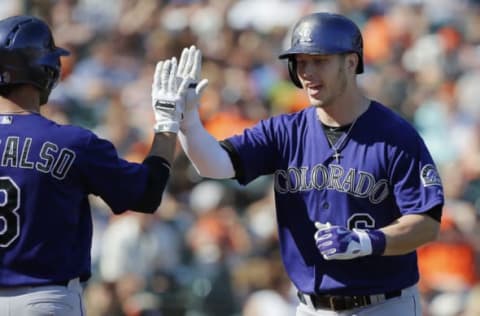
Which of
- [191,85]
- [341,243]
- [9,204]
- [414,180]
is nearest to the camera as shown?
[9,204]

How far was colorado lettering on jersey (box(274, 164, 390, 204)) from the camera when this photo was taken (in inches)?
197

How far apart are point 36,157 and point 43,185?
0.35 feet

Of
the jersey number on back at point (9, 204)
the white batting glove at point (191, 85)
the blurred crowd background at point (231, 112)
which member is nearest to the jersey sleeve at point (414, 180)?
the white batting glove at point (191, 85)

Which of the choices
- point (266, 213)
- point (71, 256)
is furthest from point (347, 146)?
point (266, 213)

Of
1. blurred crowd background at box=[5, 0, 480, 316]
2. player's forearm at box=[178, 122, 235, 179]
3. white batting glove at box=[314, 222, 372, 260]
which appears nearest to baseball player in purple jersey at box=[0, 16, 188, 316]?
player's forearm at box=[178, 122, 235, 179]

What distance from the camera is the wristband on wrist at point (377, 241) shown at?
15.8ft

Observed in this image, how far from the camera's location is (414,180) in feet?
16.4

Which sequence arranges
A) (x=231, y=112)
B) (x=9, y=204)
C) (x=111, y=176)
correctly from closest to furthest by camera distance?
1. (x=9, y=204)
2. (x=111, y=176)
3. (x=231, y=112)

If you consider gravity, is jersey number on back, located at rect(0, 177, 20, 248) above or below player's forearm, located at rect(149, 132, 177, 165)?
below

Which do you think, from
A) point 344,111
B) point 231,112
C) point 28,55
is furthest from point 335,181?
point 231,112

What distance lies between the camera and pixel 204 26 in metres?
11.3

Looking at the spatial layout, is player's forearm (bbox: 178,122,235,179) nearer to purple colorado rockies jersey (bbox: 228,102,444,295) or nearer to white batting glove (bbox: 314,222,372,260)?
purple colorado rockies jersey (bbox: 228,102,444,295)

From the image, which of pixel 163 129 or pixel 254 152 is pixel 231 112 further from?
pixel 163 129

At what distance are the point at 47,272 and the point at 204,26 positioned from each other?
6.96 meters
